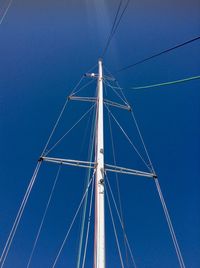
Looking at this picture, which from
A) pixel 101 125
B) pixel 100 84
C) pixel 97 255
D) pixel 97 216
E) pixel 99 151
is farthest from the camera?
pixel 100 84

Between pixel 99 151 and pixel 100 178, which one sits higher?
pixel 99 151

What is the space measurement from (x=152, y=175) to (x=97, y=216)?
2.28 metres

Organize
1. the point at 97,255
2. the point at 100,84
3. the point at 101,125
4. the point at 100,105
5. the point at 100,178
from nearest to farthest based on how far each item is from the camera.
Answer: the point at 97,255
the point at 100,178
the point at 101,125
the point at 100,105
the point at 100,84

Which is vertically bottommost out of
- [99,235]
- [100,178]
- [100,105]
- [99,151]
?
[99,235]

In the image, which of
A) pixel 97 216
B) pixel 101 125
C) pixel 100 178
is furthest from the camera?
pixel 101 125

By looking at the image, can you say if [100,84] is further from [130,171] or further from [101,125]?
[130,171]

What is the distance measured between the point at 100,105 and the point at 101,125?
104cm

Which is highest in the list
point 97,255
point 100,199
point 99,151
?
point 99,151

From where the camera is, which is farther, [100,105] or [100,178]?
[100,105]

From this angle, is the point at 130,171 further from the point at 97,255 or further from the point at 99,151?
the point at 97,255

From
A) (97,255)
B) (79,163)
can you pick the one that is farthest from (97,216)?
(79,163)

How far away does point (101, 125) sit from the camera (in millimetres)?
7883

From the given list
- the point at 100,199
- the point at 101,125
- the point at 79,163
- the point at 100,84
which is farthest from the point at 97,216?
the point at 100,84

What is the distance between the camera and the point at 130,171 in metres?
7.76
